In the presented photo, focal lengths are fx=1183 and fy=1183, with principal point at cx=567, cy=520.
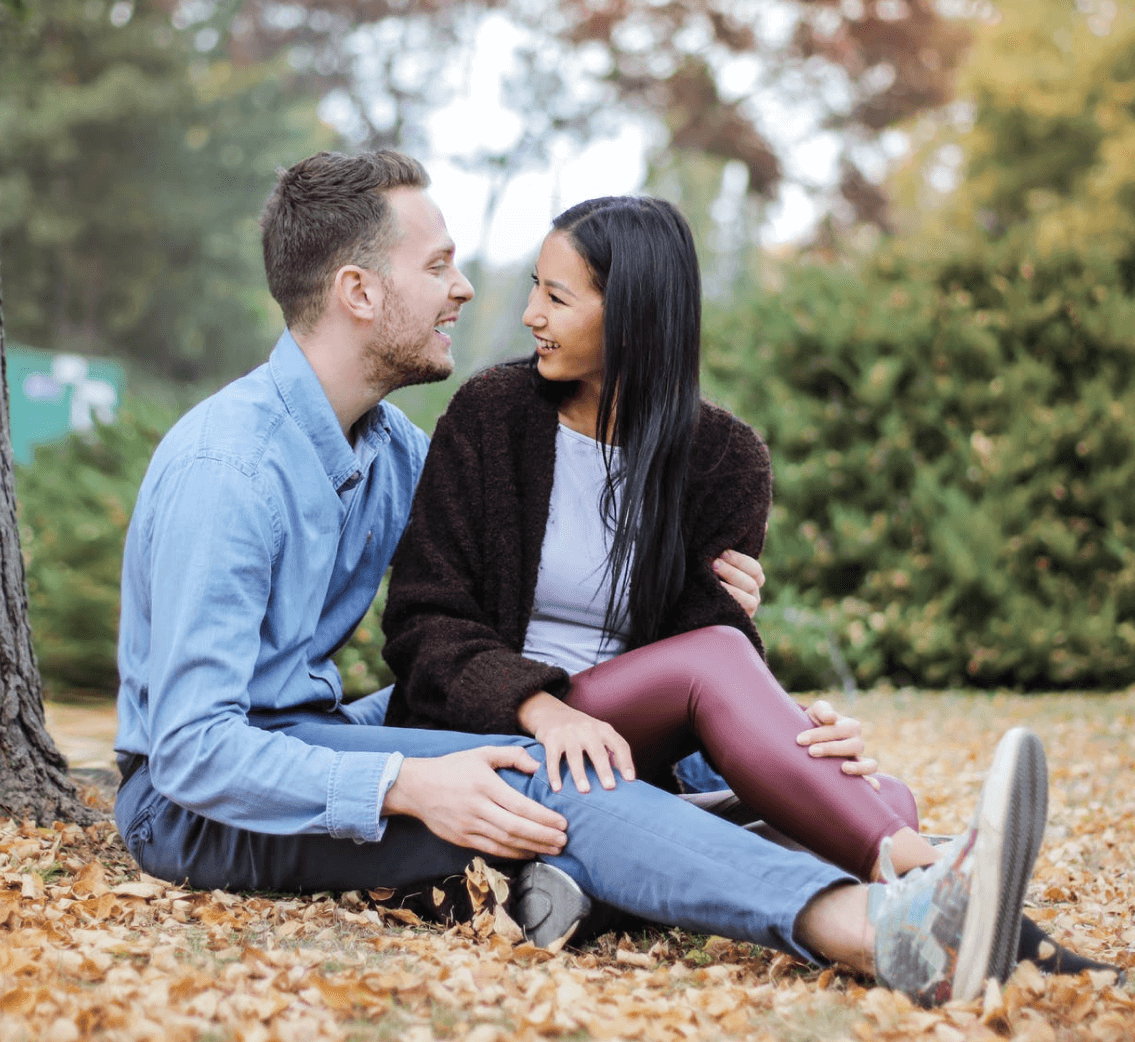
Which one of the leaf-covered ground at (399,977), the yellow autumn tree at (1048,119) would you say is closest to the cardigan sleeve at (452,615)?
the leaf-covered ground at (399,977)

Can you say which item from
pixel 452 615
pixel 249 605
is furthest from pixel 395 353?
pixel 249 605

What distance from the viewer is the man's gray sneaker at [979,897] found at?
184 centimetres

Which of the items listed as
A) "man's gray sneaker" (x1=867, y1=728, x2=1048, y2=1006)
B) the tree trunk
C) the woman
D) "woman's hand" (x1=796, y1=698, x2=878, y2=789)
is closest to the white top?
the woman

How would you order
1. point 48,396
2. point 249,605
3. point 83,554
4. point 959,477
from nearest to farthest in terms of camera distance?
1. point 249,605
2. point 83,554
3. point 959,477
4. point 48,396

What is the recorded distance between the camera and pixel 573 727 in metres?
2.29

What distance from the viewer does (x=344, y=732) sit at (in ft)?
8.34

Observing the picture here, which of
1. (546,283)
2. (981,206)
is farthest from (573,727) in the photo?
(981,206)

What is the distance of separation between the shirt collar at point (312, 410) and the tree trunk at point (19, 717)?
0.82 meters

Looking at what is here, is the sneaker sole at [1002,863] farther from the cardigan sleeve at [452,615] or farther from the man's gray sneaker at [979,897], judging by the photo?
the cardigan sleeve at [452,615]

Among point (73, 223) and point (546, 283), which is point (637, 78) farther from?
point (73, 223)

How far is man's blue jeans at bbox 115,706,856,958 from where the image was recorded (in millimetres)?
2039

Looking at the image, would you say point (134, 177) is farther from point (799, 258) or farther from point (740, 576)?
point (740, 576)

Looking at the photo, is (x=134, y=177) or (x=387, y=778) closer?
(x=387, y=778)

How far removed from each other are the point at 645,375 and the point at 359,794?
1135 millimetres
